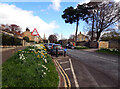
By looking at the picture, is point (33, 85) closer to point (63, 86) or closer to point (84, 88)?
point (63, 86)

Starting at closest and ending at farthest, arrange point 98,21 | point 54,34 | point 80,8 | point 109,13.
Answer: point 109,13 → point 98,21 → point 80,8 → point 54,34

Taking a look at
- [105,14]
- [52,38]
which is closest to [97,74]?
[105,14]

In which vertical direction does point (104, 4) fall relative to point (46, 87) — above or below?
above

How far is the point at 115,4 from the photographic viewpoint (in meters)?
20.4

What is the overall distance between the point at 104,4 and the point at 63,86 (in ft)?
77.8

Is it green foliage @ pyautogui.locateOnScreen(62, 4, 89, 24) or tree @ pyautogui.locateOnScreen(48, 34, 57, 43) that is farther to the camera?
tree @ pyautogui.locateOnScreen(48, 34, 57, 43)

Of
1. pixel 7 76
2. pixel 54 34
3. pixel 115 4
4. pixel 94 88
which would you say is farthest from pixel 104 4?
pixel 54 34

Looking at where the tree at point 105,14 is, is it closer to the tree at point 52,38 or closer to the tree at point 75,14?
the tree at point 75,14

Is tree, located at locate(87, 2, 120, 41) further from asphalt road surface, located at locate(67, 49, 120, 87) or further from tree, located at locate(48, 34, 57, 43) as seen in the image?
tree, located at locate(48, 34, 57, 43)

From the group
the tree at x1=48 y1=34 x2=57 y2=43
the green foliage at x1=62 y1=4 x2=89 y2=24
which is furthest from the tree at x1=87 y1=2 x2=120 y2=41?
the tree at x1=48 y1=34 x2=57 y2=43

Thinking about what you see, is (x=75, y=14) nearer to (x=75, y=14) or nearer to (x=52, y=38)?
(x=75, y=14)

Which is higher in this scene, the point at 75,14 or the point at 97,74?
the point at 75,14

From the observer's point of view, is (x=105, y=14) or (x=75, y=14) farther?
(x=75, y=14)

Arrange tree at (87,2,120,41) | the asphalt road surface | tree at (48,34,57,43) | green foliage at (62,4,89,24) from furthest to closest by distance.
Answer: tree at (48,34,57,43) → green foliage at (62,4,89,24) → tree at (87,2,120,41) → the asphalt road surface
